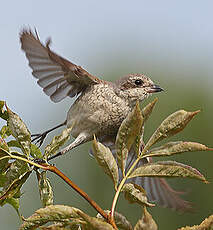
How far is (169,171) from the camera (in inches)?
64.4

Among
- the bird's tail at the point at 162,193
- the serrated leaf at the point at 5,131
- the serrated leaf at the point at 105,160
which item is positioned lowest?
the bird's tail at the point at 162,193

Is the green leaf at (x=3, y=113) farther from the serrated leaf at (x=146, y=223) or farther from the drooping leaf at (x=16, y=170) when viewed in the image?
the serrated leaf at (x=146, y=223)

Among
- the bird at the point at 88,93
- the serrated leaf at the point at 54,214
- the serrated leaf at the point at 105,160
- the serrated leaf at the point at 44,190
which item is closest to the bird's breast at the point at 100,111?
the bird at the point at 88,93

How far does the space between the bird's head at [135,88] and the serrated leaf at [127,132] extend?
6.84ft

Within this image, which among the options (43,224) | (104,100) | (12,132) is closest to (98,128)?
(104,100)

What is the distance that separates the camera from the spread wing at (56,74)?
3.85 metres

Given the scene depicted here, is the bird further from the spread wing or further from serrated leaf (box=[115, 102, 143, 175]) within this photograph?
serrated leaf (box=[115, 102, 143, 175])

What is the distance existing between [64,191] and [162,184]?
16.8m

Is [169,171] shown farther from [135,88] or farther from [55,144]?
[135,88]

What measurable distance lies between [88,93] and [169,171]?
2330 mm

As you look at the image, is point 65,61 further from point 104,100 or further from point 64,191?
point 64,191

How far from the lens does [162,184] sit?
13.8 feet

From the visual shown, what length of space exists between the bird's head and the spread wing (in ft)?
0.68

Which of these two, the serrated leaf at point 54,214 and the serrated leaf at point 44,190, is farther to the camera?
the serrated leaf at point 44,190
